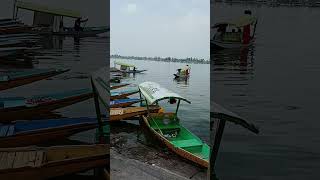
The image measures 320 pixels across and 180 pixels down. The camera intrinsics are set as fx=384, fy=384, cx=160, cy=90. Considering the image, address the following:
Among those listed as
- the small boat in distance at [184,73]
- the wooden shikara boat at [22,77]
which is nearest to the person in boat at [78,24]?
the wooden shikara boat at [22,77]

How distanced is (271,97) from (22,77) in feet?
6.74

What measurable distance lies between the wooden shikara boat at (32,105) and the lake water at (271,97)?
1191mm

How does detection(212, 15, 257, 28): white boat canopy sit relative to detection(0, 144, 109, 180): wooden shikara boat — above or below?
above

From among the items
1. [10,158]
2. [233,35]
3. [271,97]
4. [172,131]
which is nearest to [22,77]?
[10,158]

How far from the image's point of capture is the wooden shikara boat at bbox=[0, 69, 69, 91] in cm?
310

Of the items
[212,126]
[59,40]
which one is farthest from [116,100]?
[212,126]

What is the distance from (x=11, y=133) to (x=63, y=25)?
93 cm

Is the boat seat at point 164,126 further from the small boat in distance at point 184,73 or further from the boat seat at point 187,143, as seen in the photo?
the small boat in distance at point 184,73

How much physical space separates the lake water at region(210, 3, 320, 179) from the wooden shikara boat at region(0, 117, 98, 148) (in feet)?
3.56

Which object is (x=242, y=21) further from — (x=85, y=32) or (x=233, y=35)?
(x=85, y=32)

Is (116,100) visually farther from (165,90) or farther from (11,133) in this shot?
(11,133)

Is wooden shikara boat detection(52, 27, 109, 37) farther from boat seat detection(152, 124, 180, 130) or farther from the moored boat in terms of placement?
boat seat detection(152, 124, 180, 130)

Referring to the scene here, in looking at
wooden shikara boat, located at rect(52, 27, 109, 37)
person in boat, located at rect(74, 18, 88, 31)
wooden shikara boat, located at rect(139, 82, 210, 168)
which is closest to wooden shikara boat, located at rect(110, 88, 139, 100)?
wooden shikara boat, located at rect(139, 82, 210, 168)

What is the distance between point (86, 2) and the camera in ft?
→ 9.16
